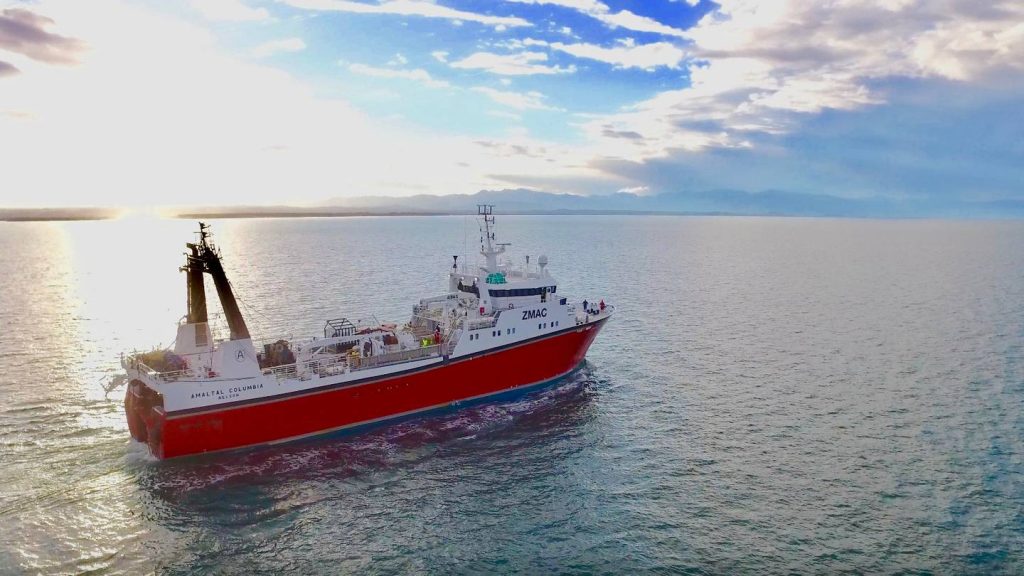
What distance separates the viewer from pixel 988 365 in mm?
41281

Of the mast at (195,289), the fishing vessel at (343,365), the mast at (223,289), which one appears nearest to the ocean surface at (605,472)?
the fishing vessel at (343,365)

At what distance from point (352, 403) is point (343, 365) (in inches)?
80.7

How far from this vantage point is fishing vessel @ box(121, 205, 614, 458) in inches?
1128

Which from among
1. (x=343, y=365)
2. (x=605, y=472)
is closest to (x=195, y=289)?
(x=343, y=365)

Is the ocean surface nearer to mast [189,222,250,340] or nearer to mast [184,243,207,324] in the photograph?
mast [189,222,250,340]

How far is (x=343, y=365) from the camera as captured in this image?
3222cm

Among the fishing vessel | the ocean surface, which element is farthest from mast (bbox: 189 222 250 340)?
the ocean surface

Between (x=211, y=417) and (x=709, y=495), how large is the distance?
887 inches

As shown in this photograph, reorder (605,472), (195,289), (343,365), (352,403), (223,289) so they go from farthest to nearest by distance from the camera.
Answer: (343,365) < (352,403) < (223,289) < (195,289) < (605,472)

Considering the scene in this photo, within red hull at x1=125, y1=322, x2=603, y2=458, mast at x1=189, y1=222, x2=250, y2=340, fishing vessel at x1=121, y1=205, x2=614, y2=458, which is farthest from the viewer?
mast at x1=189, y1=222, x2=250, y2=340

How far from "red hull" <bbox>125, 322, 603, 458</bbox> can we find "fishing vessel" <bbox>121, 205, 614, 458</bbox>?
0.05 m

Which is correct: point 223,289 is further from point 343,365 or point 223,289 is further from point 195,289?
point 343,365

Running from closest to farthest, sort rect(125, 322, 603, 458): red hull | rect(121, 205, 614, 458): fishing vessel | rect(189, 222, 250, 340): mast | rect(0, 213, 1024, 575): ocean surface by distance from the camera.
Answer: rect(0, 213, 1024, 575): ocean surface → rect(125, 322, 603, 458): red hull → rect(121, 205, 614, 458): fishing vessel → rect(189, 222, 250, 340): mast

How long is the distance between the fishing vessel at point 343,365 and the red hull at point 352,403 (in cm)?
5
